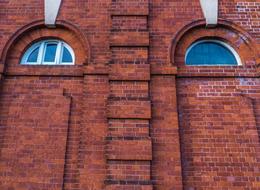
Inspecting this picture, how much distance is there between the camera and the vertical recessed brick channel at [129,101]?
4.39 metres

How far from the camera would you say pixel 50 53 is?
5719 millimetres

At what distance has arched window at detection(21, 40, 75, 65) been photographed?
5605 mm

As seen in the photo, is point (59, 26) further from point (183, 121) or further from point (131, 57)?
point (183, 121)

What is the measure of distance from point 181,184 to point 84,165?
1.67 metres

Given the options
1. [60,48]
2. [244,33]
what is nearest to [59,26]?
[60,48]

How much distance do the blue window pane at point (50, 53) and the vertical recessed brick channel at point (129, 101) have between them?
1.31 m

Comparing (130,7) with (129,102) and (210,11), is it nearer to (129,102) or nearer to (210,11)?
(210,11)

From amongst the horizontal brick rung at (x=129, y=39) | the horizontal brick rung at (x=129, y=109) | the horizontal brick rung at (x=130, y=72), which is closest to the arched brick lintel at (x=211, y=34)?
the horizontal brick rung at (x=129, y=39)

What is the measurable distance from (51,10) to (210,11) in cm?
345

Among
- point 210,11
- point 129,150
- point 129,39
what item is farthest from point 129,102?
point 210,11

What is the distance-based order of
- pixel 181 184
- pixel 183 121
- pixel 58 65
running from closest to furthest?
pixel 181 184 < pixel 183 121 < pixel 58 65

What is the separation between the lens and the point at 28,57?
18.7ft

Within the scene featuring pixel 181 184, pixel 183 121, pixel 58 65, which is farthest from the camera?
pixel 58 65

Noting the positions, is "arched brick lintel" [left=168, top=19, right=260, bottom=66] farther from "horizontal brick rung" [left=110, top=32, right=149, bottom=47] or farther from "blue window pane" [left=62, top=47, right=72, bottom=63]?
"blue window pane" [left=62, top=47, right=72, bottom=63]
